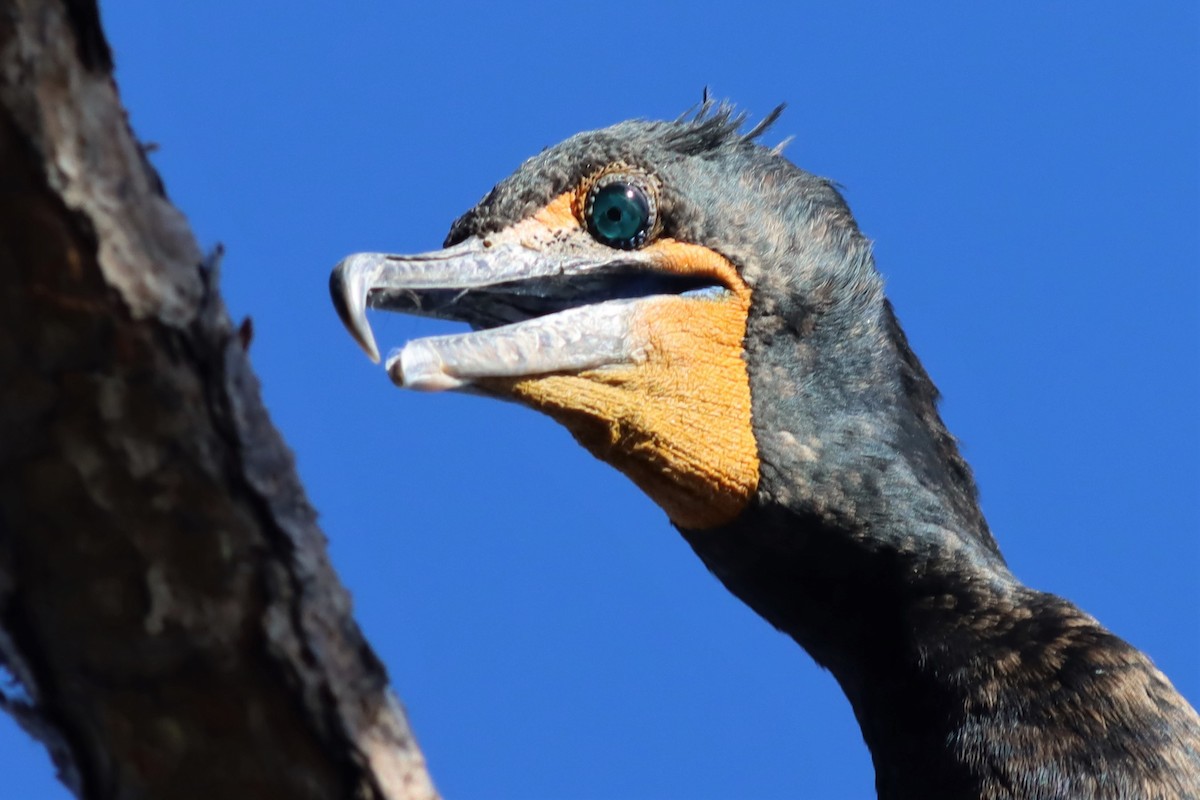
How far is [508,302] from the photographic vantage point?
142 inches

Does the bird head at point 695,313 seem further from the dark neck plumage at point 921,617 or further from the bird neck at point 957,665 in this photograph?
the bird neck at point 957,665

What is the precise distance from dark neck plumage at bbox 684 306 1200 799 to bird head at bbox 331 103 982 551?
0.4 inches

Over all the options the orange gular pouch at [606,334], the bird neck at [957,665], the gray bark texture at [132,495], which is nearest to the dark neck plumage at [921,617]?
the bird neck at [957,665]

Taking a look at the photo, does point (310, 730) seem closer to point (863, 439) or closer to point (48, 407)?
point (48, 407)

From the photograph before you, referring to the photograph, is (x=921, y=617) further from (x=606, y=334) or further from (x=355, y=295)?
(x=355, y=295)

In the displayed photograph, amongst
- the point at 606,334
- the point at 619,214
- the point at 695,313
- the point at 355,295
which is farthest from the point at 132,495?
the point at 619,214

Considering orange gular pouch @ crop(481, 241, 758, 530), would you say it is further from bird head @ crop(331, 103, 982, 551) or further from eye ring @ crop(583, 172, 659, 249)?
eye ring @ crop(583, 172, 659, 249)

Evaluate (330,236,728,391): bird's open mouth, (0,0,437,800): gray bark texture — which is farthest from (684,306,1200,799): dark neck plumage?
(0,0,437,800): gray bark texture

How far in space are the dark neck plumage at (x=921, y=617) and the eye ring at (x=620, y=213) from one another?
46cm

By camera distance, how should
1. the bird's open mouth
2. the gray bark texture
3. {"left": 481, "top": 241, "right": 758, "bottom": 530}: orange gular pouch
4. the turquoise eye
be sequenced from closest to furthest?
the gray bark texture
the bird's open mouth
{"left": 481, "top": 241, "right": 758, "bottom": 530}: orange gular pouch
the turquoise eye

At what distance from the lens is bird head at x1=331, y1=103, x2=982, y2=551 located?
3385 mm

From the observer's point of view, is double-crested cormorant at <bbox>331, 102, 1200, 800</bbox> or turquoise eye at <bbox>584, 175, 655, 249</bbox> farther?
turquoise eye at <bbox>584, 175, 655, 249</bbox>

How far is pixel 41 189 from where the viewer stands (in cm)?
150

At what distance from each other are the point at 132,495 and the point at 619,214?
222 cm
